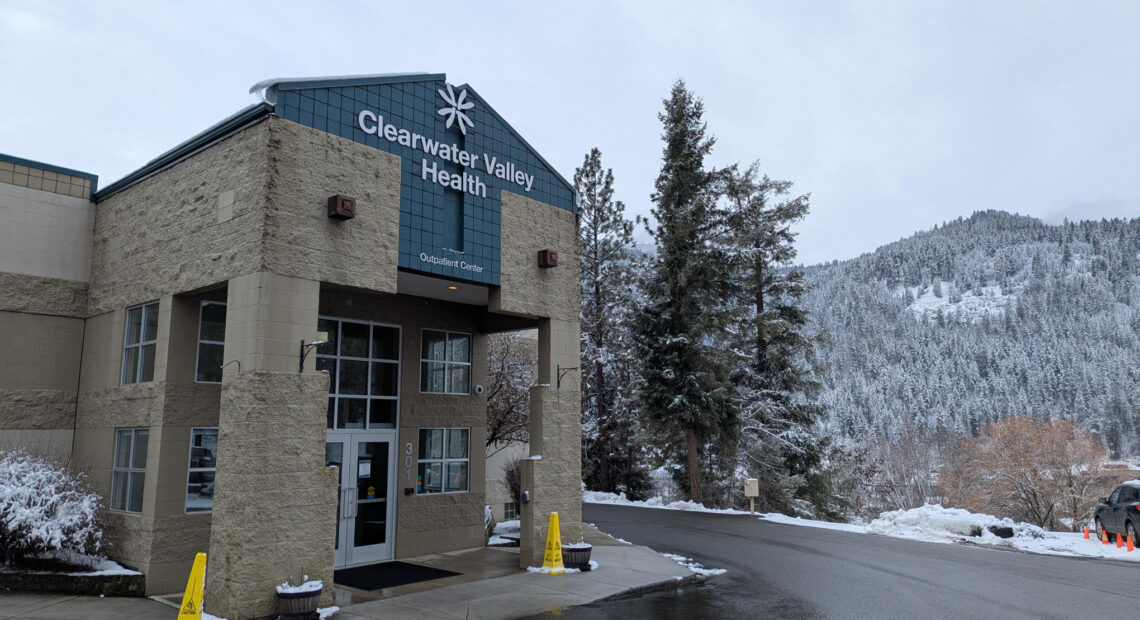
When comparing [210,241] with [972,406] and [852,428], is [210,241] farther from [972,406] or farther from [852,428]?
[972,406]

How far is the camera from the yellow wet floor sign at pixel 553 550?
11.8 m

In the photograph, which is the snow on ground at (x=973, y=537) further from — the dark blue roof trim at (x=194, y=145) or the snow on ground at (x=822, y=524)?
the dark blue roof trim at (x=194, y=145)

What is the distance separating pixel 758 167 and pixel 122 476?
89.3ft

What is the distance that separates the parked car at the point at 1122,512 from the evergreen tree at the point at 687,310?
37.6ft

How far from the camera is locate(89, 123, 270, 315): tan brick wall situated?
31.6 ft

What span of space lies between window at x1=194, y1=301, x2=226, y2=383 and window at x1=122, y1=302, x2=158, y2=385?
0.73 meters

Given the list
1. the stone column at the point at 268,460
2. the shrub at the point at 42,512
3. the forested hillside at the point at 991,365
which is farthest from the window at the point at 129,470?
the forested hillside at the point at 991,365

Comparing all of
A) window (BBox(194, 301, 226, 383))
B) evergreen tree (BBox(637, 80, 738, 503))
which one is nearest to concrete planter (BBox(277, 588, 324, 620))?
window (BBox(194, 301, 226, 383))

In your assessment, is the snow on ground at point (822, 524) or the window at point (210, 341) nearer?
the window at point (210, 341)

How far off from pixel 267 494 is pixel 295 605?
1.38 m

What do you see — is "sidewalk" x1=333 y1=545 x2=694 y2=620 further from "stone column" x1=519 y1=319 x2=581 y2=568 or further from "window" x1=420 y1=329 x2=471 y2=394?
"window" x1=420 y1=329 x2=471 y2=394

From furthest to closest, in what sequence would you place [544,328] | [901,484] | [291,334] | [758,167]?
[901,484] → [758,167] → [544,328] → [291,334]

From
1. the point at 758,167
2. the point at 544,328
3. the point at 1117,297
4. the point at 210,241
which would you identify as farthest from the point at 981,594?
the point at 1117,297

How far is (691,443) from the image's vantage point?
26.5 metres
